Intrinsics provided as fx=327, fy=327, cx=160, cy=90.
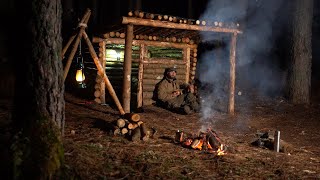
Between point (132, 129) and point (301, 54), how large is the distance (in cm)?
921

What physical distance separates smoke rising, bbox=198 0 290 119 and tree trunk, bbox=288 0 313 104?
261 cm

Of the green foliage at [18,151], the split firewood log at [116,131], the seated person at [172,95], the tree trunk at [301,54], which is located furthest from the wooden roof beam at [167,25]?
the green foliage at [18,151]

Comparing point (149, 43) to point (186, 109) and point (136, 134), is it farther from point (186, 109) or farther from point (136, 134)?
point (136, 134)

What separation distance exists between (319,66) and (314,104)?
6.53m

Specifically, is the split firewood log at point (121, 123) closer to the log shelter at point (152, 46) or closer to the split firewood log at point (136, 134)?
the split firewood log at point (136, 134)

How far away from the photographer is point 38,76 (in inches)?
200

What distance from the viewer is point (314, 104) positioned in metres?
13.8

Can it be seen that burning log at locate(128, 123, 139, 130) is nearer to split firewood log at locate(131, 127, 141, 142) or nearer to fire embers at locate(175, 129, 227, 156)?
split firewood log at locate(131, 127, 141, 142)

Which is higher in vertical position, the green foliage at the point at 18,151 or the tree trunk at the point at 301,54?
the tree trunk at the point at 301,54

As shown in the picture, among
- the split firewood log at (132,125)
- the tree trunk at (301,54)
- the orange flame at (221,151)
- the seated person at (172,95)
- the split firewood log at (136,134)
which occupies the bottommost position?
the orange flame at (221,151)

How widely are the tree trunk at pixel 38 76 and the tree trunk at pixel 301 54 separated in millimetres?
11384

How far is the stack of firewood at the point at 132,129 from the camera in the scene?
25.2ft

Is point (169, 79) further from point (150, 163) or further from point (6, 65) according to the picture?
point (150, 163)

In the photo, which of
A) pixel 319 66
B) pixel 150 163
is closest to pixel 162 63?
pixel 150 163
